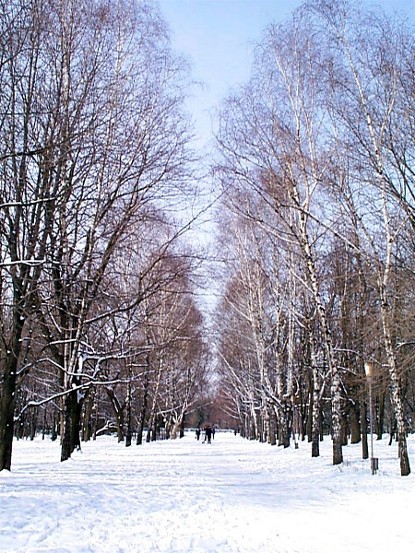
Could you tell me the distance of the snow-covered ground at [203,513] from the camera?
6496mm

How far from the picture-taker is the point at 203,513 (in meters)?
8.63

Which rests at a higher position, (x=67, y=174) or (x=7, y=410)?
(x=67, y=174)

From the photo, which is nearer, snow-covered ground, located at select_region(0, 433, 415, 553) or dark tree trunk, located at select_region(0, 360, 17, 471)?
snow-covered ground, located at select_region(0, 433, 415, 553)

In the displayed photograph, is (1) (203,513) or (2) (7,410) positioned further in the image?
(2) (7,410)

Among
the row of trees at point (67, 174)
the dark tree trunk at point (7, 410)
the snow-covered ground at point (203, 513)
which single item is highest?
the row of trees at point (67, 174)

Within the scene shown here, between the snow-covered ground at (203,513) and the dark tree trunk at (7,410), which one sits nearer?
the snow-covered ground at (203,513)

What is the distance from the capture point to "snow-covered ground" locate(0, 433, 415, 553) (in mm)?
6496

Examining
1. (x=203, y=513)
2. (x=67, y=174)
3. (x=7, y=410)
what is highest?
(x=67, y=174)

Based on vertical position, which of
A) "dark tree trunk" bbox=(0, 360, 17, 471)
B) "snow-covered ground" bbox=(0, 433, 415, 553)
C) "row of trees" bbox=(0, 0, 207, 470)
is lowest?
"snow-covered ground" bbox=(0, 433, 415, 553)

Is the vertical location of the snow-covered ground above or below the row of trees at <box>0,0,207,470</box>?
below

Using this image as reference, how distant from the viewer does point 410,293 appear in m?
16.7

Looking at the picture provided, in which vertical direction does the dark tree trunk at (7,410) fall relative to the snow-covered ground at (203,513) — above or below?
above

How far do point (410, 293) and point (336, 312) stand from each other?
11422mm

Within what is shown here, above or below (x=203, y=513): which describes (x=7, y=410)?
above
